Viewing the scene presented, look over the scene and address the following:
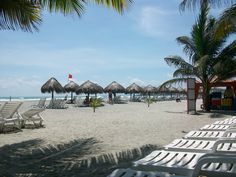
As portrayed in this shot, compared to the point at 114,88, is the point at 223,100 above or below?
below

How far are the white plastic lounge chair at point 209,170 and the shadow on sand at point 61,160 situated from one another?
165cm

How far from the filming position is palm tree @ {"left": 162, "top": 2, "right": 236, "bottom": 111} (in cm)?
1742

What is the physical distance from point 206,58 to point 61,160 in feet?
42.2

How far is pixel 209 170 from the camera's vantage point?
133 inches

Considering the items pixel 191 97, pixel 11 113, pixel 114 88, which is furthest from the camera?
pixel 114 88

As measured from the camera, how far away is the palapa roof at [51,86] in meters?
30.7

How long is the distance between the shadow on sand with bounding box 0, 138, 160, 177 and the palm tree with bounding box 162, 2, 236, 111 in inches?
452

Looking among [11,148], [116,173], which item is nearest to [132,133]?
[11,148]

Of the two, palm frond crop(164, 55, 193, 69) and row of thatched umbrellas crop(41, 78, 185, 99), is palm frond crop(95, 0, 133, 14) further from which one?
row of thatched umbrellas crop(41, 78, 185, 99)

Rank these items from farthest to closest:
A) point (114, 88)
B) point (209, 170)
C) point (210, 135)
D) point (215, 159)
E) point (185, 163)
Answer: point (114, 88), point (210, 135), point (185, 163), point (209, 170), point (215, 159)

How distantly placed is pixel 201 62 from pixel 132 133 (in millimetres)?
8976

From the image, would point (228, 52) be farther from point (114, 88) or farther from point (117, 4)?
point (114, 88)

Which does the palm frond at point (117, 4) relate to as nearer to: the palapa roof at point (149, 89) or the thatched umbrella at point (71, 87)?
the thatched umbrella at point (71, 87)

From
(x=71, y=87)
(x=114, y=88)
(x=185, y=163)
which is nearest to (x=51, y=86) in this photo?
(x=71, y=87)
